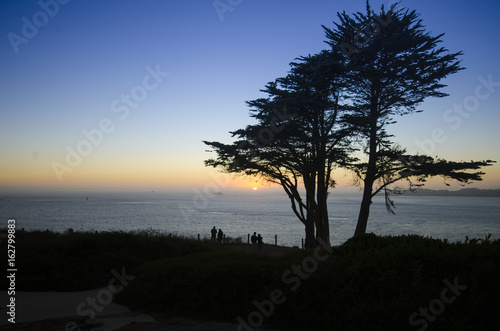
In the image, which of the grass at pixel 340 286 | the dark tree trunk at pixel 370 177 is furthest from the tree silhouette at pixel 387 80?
the grass at pixel 340 286

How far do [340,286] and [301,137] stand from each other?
45.4ft

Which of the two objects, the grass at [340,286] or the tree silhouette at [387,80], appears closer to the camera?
the grass at [340,286]

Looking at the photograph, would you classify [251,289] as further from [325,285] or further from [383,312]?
[383,312]

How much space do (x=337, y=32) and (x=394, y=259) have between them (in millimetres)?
17596

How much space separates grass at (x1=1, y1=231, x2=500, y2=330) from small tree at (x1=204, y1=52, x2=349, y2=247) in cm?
1157

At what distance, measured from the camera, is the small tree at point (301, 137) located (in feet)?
68.7

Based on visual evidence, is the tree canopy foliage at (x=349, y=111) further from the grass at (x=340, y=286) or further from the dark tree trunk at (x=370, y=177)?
the grass at (x=340, y=286)

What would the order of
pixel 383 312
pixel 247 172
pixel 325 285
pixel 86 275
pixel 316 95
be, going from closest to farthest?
pixel 383 312, pixel 325 285, pixel 86 275, pixel 316 95, pixel 247 172

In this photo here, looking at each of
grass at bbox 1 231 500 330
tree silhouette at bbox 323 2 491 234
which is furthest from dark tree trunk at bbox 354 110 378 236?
grass at bbox 1 231 500 330

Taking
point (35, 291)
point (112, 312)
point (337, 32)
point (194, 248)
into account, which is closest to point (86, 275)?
point (35, 291)

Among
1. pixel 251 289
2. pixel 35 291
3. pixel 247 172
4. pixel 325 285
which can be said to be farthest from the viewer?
pixel 247 172

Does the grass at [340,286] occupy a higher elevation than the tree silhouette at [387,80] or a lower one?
lower

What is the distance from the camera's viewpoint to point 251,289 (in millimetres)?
8539

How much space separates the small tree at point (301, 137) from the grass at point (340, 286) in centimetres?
1157
